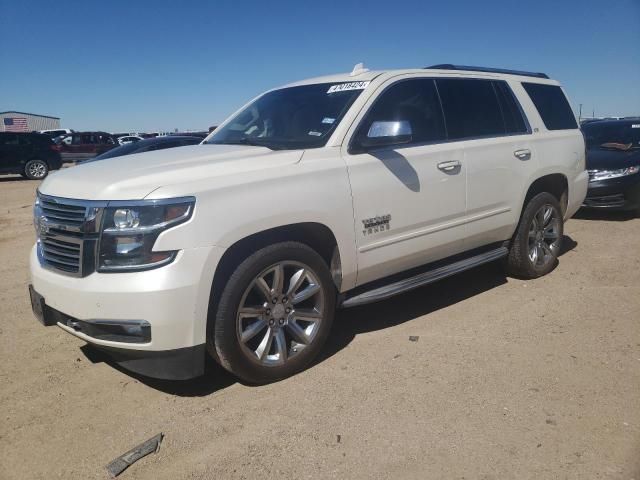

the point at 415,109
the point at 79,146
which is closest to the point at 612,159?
the point at 415,109

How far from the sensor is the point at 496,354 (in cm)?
360

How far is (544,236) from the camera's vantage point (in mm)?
5273

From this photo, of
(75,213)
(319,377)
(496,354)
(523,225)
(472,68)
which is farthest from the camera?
(523,225)

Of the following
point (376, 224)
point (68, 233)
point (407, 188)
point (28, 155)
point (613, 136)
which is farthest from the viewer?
point (28, 155)

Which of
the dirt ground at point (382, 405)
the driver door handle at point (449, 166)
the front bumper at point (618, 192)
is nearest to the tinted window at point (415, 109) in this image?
the driver door handle at point (449, 166)

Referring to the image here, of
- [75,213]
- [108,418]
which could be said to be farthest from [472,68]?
[108,418]

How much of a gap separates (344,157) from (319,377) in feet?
4.84

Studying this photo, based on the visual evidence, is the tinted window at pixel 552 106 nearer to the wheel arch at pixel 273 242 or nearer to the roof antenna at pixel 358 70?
the roof antenna at pixel 358 70

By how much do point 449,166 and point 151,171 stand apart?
89.7 inches

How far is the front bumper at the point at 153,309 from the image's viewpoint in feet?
8.88

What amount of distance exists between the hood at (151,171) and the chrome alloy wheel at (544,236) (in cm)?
293

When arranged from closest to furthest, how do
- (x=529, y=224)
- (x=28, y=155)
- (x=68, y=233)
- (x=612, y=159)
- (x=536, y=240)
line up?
(x=68, y=233) → (x=529, y=224) → (x=536, y=240) → (x=612, y=159) → (x=28, y=155)

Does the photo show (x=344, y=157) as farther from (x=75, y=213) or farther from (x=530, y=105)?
(x=530, y=105)

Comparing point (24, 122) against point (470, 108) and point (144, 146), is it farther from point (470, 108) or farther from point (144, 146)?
point (470, 108)
